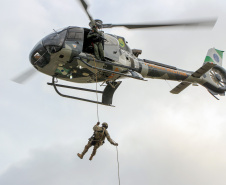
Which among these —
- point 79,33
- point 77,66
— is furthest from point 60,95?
point 79,33

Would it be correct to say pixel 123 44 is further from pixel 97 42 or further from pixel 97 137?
pixel 97 137

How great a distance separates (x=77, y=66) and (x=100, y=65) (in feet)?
3.56

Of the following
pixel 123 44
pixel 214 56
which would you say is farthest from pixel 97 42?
pixel 214 56

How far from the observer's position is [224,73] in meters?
23.4

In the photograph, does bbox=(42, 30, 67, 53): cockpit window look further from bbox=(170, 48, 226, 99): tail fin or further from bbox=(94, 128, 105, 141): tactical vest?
bbox=(170, 48, 226, 99): tail fin

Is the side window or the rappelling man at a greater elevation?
the side window

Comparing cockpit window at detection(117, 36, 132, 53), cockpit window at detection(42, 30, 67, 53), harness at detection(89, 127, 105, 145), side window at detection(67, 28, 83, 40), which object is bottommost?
harness at detection(89, 127, 105, 145)

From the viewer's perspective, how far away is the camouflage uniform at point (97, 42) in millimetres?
15764

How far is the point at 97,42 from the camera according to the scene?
52.7 feet

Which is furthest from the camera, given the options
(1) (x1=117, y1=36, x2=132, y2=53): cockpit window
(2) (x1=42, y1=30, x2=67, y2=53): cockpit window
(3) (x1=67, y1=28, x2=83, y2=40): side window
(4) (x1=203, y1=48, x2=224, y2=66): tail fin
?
(4) (x1=203, y1=48, x2=224, y2=66): tail fin

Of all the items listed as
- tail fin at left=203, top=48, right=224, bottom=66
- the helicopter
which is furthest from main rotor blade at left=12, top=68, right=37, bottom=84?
tail fin at left=203, top=48, right=224, bottom=66

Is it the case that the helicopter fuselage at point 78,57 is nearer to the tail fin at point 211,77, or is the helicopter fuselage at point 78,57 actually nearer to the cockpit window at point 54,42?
the cockpit window at point 54,42

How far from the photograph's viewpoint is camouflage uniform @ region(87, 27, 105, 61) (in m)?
15.8

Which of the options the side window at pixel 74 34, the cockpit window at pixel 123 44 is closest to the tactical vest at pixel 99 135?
the side window at pixel 74 34
